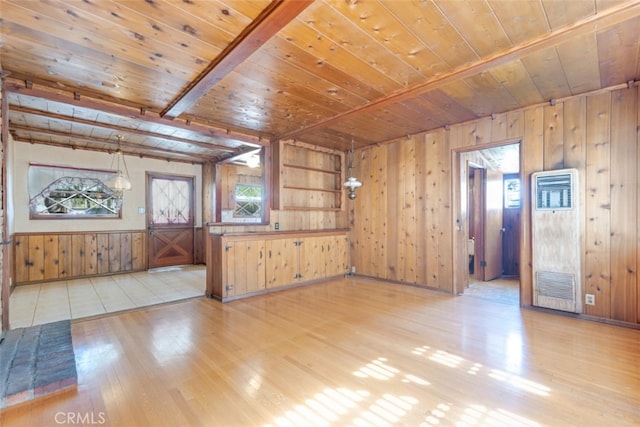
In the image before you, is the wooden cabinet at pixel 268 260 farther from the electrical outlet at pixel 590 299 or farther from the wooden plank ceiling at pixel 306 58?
the electrical outlet at pixel 590 299

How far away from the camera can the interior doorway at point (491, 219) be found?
4.88m

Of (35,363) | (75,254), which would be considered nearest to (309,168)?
(35,363)

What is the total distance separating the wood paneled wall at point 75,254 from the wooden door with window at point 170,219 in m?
0.31

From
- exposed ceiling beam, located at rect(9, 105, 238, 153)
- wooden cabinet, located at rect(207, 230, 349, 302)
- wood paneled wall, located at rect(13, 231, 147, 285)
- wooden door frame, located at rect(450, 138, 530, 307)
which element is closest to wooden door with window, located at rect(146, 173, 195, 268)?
wood paneled wall, located at rect(13, 231, 147, 285)

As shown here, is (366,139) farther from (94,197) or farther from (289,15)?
(94,197)

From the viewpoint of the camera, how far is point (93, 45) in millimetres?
2344

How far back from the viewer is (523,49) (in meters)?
2.36

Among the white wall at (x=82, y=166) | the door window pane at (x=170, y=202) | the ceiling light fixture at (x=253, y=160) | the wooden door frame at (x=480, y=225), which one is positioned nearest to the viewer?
the white wall at (x=82, y=166)

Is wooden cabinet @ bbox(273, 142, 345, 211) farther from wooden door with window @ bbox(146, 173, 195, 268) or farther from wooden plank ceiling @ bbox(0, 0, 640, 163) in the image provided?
wooden door with window @ bbox(146, 173, 195, 268)

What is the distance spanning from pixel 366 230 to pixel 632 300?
3612 mm

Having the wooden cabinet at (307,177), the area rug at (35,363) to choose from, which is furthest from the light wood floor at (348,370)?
the wooden cabinet at (307,177)

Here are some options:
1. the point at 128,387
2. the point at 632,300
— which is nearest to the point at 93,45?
the point at 128,387

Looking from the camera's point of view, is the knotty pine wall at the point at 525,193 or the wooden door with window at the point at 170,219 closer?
the knotty pine wall at the point at 525,193

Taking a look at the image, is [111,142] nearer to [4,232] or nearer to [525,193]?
[4,232]
